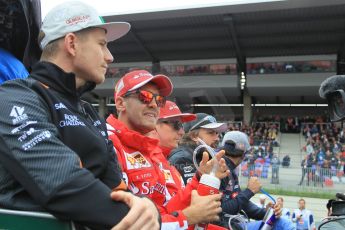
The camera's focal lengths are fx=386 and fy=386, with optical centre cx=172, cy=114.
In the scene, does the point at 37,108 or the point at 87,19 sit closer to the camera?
the point at 37,108

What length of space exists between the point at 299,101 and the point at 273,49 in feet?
20.0

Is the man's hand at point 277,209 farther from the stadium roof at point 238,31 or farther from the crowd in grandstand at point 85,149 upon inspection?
the stadium roof at point 238,31

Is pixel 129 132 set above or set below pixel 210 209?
above

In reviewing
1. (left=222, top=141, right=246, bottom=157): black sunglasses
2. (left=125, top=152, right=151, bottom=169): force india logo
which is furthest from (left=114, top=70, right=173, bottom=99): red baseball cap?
(left=222, top=141, right=246, bottom=157): black sunglasses

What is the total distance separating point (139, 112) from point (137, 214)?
4.03 feet

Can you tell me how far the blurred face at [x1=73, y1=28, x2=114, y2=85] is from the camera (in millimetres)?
1405

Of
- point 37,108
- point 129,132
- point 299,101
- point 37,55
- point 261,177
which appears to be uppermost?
point 37,55

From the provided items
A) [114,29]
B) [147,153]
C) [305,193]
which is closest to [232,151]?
[147,153]

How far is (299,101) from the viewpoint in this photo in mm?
28156

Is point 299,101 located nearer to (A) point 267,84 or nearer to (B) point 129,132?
(A) point 267,84

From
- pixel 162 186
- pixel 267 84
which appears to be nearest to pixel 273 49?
pixel 267 84

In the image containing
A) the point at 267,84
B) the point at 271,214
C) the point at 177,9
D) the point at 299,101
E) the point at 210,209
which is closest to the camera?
the point at 210,209

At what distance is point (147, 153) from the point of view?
2049 mm

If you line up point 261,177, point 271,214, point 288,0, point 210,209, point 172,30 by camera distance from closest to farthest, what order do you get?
point 210,209 < point 271,214 < point 261,177 < point 288,0 < point 172,30
